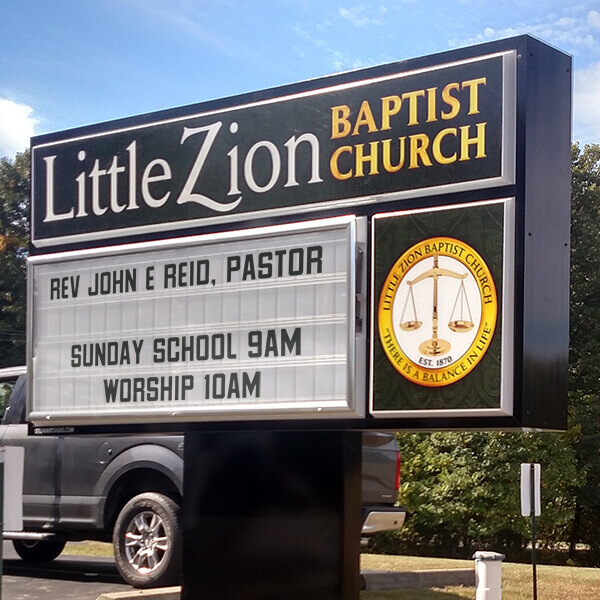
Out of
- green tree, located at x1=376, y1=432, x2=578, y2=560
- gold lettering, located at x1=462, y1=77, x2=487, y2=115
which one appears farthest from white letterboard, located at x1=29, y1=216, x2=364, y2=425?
green tree, located at x1=376, y1=432, x2=578, y2=560

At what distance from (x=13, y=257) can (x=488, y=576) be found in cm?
3562

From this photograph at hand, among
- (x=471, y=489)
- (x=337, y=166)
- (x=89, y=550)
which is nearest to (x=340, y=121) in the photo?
(x=337, y=166)

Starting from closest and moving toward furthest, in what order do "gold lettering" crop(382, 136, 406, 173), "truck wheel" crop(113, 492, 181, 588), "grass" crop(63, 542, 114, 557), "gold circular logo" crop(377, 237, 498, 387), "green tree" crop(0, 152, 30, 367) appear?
1. "gold circular logo" crop(377, 237, 498, 387)
2. "gold lettering" crop(382, 136, 406, 173)
3. "truck wheel" crop(113, 492, 181, 588)
4. "grass" crop(63, 542, 114, 557)
5. "green tree" crop(0, 152, 30, 367)

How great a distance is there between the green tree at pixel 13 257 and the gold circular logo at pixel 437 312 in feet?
118

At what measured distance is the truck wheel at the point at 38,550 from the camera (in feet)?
49.0

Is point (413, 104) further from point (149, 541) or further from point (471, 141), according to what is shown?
point (149, 541)

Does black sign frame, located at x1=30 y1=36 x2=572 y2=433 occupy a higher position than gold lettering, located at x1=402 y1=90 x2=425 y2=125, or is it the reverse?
gold lettering, located at x1=402 y1=90 x2=425 y2=125

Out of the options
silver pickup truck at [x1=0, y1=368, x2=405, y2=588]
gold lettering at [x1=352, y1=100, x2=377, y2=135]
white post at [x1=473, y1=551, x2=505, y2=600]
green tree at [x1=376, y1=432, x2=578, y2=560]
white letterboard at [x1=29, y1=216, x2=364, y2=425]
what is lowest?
green tree at [x1=376, y1=432, x2=578, y2=560]

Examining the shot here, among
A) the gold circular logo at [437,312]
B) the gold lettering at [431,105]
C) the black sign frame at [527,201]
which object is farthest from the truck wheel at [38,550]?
the gold lettering at [431,105]

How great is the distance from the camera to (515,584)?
1366 cm

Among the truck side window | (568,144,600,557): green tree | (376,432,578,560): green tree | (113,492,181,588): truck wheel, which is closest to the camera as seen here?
(113,492,181,588): truck wheel

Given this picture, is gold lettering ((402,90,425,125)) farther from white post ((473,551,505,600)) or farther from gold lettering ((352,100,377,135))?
white post ((473,551,505,600))

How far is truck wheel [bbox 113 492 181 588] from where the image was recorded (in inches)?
461

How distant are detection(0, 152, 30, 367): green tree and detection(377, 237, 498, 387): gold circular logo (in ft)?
118
